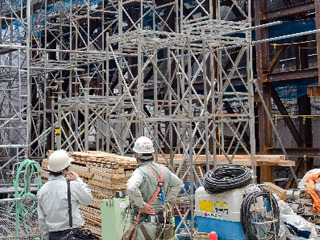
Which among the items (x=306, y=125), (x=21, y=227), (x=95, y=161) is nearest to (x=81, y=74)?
(x=306, y=125)

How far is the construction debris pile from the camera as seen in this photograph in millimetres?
11883

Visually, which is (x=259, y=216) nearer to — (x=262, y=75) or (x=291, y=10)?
(x=262, y=75)

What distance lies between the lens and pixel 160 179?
297 inches

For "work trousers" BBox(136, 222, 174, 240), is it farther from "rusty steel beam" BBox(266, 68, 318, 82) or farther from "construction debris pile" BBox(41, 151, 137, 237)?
"rusty steel beam" BBox(266, 68, 318, 82)

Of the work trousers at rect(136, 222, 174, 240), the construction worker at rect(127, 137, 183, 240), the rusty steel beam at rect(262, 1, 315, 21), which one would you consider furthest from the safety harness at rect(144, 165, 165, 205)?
the rusty steel beam at rect(262, 1, 315, 21)

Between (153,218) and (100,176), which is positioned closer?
(153,218)

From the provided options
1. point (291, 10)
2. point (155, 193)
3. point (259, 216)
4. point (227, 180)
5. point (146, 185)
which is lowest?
point (259, 216)

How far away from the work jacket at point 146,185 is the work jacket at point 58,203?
28.5 inches

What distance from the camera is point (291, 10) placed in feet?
54.8

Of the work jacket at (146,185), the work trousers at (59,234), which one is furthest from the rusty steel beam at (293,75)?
the work trousers at (59,234)

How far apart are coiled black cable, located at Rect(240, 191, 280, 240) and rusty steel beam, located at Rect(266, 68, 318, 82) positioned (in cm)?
734

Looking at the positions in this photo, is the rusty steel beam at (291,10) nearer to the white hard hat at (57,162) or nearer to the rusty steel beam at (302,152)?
the rusty steel beam at (302,152)

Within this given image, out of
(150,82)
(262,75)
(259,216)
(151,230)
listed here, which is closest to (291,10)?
(262,75)

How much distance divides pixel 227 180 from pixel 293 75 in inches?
322
